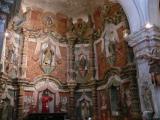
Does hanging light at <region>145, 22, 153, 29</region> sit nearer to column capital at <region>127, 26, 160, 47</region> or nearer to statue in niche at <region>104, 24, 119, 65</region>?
column capital at <region>127, 26, 160, 47</region>

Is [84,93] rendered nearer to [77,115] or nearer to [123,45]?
[77,115]

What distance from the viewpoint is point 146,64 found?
10.4m

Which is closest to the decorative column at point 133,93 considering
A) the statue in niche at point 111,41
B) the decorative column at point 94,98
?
the statue in niche at point 111,41

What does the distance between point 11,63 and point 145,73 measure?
23.1 ft

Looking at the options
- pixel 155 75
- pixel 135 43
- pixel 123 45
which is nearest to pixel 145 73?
pixel 155 75

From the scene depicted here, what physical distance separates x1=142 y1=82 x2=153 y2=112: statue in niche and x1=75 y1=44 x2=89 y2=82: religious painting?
488 cm

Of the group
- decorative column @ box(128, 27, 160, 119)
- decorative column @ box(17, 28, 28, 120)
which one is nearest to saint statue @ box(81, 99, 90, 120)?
decorative column @ box(17, 28, 28, 120)

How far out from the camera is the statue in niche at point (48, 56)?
14.4 metres

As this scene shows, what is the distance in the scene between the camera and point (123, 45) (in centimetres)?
1255

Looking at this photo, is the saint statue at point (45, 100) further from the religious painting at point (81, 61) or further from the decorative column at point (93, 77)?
the decorative column at point (93, 77)

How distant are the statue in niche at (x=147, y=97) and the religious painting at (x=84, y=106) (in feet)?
13.5

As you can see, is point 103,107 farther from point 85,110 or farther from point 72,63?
point 72,63

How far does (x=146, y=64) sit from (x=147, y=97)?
1382mm

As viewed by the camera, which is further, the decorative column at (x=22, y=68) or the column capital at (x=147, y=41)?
the decorative column at (x=22, y=68)
